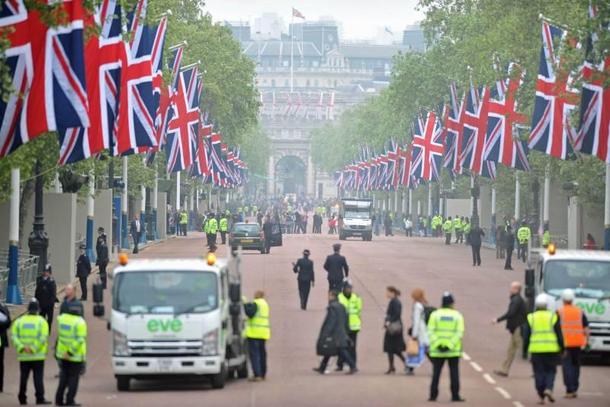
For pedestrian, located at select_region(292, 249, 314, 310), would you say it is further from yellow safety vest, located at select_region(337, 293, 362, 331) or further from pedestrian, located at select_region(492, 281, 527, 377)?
pedestrian, located at select_region(492, 281, 527, 377)

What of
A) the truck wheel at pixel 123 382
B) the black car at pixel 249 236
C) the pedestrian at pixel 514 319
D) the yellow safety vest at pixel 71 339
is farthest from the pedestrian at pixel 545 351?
the black car at pixel 249 236

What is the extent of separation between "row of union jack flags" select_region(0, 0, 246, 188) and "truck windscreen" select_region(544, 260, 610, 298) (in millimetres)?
8709

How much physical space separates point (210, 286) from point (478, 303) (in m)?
18.9

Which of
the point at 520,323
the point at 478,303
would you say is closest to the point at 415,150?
the point at 478,303

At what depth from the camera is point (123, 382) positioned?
85.0 ft

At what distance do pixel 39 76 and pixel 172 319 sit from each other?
549 centimetres

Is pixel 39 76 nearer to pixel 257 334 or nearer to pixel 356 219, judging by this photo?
pixel 257 334

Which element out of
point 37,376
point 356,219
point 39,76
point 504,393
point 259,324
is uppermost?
point 39,76

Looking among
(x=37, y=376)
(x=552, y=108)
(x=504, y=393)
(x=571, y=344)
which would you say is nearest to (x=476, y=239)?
(x=552, y=108)

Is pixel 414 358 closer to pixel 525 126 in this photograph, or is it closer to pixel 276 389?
pixel 276 389

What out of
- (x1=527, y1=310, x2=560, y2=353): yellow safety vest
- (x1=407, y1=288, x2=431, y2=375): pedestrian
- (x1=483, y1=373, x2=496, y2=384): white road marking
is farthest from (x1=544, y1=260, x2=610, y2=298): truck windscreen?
(x1=527, y1=310, x2=560, y2=353): yellow safety vest

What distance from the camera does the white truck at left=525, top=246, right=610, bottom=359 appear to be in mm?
29172

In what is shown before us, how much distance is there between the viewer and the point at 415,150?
9288 centimetres

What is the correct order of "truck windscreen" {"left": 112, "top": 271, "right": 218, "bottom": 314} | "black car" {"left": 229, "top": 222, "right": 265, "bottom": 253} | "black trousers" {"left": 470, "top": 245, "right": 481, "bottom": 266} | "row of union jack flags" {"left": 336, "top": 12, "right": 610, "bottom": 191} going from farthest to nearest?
→ "black car" {"left": 229, "top": 222, "right": 265, "bottom": 253}
"black trousers" {"left": 470, "top": 245, "right": 481, "bottom": 266}
"row of union jack flags" {"left": 336, "top": 12, "right": 610, "bottom": 191}
"truck windscreen" {"left": 112, "top": 271, "right": 218, "bottom": 314}
